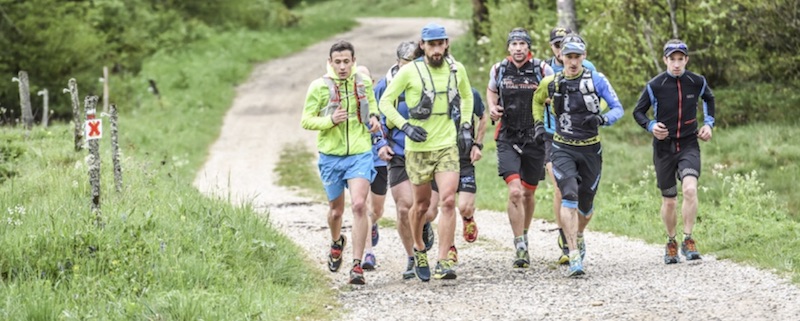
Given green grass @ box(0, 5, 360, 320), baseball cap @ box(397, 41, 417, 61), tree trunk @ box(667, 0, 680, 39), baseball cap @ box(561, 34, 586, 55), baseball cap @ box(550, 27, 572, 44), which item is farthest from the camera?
tree trunk @ box(667, 0, 680, 39)

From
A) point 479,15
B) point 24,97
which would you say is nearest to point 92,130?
point 24,97

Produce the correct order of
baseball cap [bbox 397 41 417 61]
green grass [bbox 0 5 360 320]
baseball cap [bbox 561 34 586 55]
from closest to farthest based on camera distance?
green grass [bbox 0 5 360 320] < baseball cap [bbox 561 34 586 55] < baseball cap [bbox 397 41 417 61]

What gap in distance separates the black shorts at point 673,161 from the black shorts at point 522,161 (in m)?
1.05

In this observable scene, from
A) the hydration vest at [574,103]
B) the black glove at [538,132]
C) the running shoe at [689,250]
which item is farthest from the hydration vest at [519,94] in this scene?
the running shoe at [689,250]

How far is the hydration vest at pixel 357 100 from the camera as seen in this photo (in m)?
9.61

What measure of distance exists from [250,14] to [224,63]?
810 cm

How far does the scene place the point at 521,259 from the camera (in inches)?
402

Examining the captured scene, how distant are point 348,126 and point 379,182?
1065mm

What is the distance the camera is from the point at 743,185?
1371 centimetres

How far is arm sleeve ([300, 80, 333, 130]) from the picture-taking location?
9500 mm

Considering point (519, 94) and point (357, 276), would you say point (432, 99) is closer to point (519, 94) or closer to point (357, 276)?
point (519, 94)

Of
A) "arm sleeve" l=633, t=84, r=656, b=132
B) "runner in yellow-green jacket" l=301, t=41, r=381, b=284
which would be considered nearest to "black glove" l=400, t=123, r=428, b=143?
"runner in yellow-green jacket" l=301, t=41, r=381, b=284

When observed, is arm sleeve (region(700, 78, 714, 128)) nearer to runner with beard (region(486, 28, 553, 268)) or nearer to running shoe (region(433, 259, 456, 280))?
runner with beard (region(486, 28, 553, 268))

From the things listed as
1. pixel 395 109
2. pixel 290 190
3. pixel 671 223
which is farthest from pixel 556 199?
pixel 290 190
